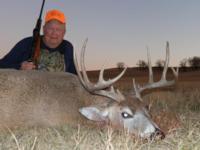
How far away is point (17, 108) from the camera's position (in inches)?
229

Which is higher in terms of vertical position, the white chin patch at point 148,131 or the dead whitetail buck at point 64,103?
the dead whitetail buck at point 64,103

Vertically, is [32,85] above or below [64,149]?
above

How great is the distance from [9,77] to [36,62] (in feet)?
4.01

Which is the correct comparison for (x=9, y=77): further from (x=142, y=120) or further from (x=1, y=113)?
(x=142, y=120)

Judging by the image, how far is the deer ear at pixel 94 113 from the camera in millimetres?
5961

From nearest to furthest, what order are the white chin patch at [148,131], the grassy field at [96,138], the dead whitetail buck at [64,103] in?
the grassy field at [96,138] → the white chin patch at [148,131] → the dead whitetail buck at [64,103]

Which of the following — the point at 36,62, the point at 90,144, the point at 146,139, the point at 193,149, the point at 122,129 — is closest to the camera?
the point at 193,149

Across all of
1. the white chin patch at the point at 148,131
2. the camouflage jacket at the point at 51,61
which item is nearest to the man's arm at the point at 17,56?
the camouflage jacket at the point at 51,61

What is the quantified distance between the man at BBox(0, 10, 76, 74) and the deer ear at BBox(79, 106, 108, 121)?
1799mm

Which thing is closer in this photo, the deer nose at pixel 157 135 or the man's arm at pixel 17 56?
the deer nose at pixel 157 135

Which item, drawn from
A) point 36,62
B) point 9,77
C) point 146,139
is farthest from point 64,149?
point 36,62

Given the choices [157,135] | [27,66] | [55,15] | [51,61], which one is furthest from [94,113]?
[55,15]

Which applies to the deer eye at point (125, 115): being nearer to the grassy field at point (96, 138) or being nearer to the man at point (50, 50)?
the grassy field at point (96, 138)

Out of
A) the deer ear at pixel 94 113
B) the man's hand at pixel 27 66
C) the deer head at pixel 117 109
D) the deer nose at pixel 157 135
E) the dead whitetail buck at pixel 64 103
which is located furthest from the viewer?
the man's hand at pixel 27 66
